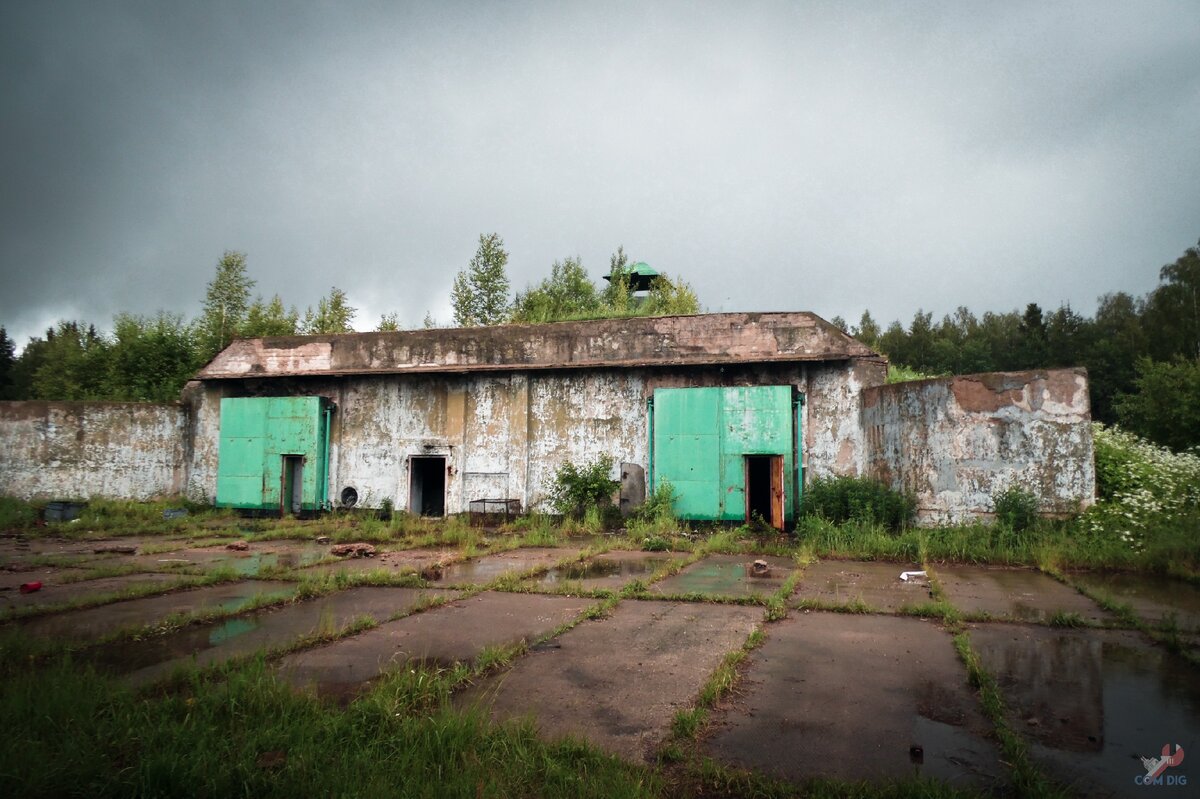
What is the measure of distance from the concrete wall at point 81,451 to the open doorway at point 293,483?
2.81 meters

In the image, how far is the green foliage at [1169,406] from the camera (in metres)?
16.6

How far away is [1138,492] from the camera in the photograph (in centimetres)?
789

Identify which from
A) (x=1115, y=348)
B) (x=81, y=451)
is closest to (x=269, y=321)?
(x=81, y=451)

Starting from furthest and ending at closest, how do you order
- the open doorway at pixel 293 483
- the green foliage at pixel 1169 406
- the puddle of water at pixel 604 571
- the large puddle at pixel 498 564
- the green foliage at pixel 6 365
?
the green foliage at pixel 6 365 < the green foliage at pixel 1169 406 < the open doorway at pixel 293 483 < the large puddle at pixel 498 564 < the puddle of water at pixel 604 571

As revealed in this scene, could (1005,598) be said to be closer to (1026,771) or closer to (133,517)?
(1026,771)

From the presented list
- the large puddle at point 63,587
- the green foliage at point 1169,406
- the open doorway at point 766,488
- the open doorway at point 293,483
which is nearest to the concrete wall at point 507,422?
the open doorway at point 766,488

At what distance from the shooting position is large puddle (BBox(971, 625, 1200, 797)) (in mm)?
2557

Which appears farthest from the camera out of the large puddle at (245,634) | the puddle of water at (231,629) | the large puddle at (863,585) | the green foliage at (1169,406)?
the green foliage at (1169,406)

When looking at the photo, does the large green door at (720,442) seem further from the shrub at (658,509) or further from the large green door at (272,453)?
the large green door at (272,453)

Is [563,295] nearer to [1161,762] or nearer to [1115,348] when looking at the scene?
[1161,762]

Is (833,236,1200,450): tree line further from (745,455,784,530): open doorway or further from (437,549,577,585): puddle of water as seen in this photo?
(437,549,577,585): puddle of water

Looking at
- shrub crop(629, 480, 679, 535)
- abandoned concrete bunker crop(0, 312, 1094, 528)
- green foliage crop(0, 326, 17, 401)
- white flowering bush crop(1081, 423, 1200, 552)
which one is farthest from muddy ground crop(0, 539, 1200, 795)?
green foliage crop(0, 326, 17, 401)

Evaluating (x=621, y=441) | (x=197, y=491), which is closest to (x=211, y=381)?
(x=197, y=491)

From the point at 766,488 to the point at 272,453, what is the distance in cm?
982
